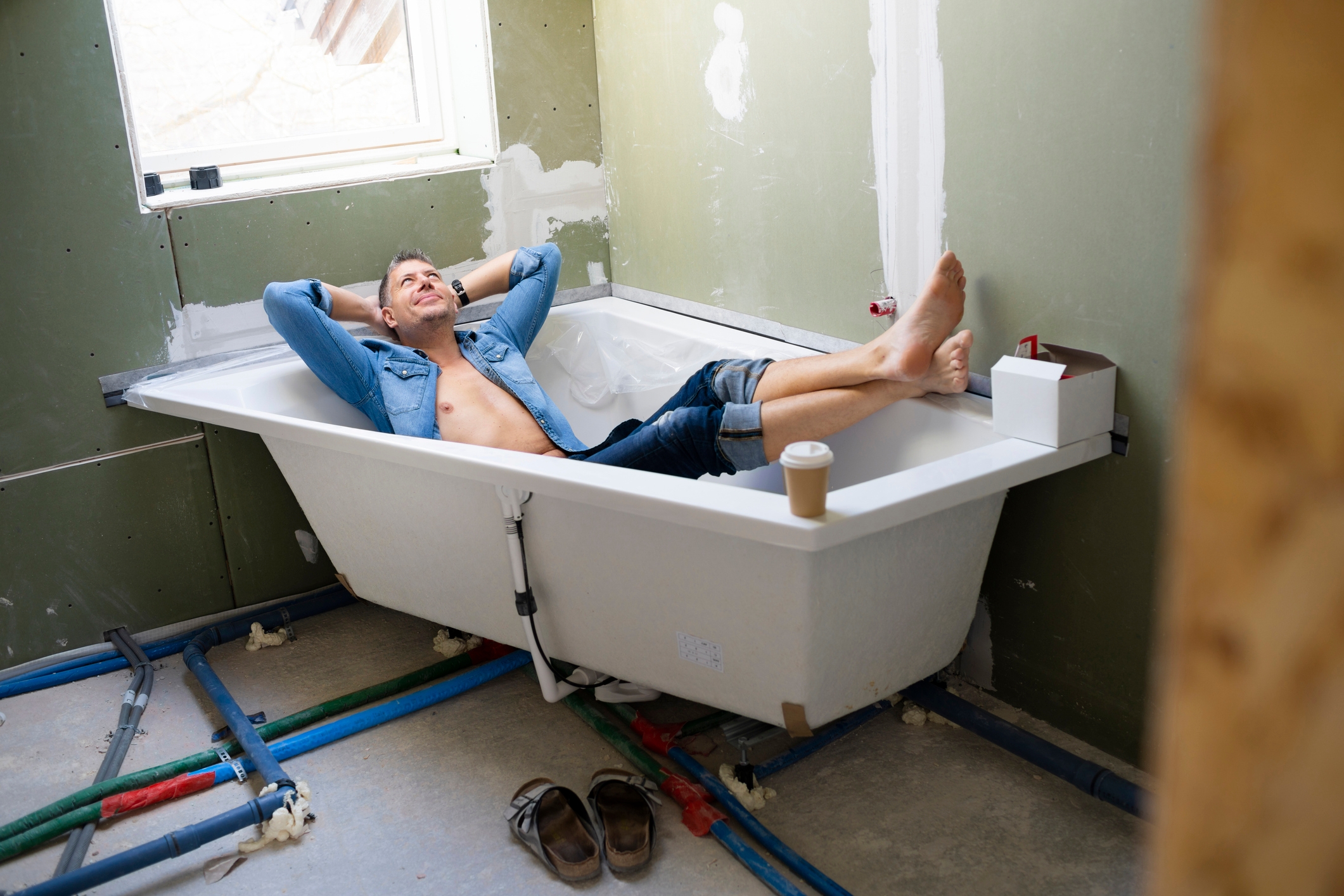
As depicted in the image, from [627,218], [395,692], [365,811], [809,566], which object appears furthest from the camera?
[627,218]

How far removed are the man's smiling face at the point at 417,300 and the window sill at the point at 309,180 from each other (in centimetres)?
28

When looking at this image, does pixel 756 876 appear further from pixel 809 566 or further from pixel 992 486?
pixel 992 486

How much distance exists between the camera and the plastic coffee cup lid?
1.32m

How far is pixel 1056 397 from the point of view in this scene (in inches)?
62.6

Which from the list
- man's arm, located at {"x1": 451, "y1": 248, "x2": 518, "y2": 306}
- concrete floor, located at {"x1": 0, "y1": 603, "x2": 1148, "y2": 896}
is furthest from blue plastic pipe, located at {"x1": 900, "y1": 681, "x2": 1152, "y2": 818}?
man's arm, located at {"x1": 451, "y1": 248, "x2": 518, "y2": 306}

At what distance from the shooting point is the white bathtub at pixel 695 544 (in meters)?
1.52

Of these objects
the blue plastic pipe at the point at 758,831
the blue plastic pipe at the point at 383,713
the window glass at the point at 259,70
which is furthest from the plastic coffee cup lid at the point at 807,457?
the window glass at the point at 259,70

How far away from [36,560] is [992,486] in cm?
212

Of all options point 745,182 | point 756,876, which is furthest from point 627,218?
point 756,876

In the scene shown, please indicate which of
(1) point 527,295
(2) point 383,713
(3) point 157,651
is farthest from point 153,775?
(1) point 527,295

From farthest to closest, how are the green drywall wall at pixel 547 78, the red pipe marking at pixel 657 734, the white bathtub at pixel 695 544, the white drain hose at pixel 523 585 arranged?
the green drywall wall at pixel 547 78, the red pipe marking at pixel 657 734, the white drain hose at pixel 523 585, the white bathtub at pixel 695 544

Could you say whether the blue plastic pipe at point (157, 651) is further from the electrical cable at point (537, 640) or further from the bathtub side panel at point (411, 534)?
the electrical cable at point (537, 640)

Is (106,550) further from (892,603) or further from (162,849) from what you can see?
(892,603)

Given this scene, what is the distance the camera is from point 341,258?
102 inches
